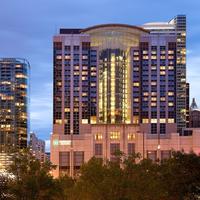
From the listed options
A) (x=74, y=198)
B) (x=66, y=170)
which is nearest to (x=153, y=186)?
(x=74, y=198)

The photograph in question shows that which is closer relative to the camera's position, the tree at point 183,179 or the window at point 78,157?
the tree at point 183,179

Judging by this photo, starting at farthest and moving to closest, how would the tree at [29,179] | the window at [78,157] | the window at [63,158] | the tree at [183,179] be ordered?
the window at [78,157]
the window at [63,158]
the tree at [183,179]
the tree at [29,179]

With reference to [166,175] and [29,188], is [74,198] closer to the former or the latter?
[29,188]

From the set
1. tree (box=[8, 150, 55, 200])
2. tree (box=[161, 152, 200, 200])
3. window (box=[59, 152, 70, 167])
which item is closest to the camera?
tree (box=[8, 150, 55, 200])

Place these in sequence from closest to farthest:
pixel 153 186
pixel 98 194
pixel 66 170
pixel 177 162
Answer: pixel 98 194
pixel 153 186
pixel 177 162
pixel 66 170

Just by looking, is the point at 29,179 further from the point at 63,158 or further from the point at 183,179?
the point at 63,158

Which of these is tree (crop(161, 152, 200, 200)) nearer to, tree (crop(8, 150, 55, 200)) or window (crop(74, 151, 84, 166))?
tree (crop(8, 150, 55, 200))

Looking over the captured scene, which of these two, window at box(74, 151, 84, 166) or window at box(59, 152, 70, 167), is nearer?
window at box(59, 152, 70, 167)

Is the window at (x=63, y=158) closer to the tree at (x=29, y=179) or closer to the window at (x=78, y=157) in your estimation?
the window at (x=78, y=157)

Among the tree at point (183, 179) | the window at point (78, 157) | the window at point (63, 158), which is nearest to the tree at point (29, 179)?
the tree at point (183, 179)

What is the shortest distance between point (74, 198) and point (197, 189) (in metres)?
17.9

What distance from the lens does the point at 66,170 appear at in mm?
198125

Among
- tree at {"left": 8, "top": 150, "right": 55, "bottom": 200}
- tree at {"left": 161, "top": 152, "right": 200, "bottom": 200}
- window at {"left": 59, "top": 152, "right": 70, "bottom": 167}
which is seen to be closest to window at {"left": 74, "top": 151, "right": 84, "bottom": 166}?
window at {"left": 59, "top": 152, "right": 70, "bottom": 167}

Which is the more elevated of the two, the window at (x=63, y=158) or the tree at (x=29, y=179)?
the tree at (x=29, y=179)
